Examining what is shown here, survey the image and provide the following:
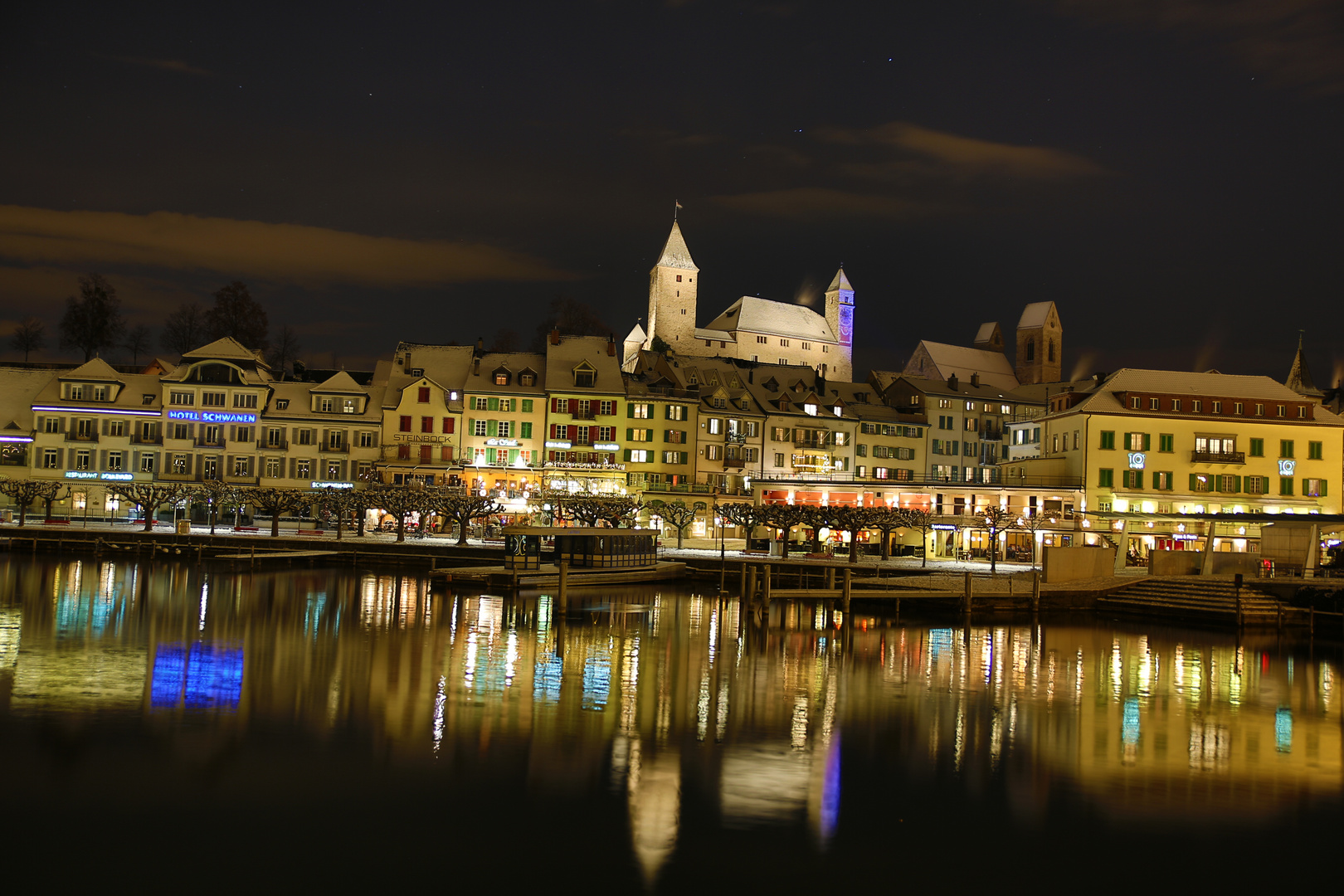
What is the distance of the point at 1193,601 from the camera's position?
5066 cm

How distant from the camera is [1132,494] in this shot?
71375 mm

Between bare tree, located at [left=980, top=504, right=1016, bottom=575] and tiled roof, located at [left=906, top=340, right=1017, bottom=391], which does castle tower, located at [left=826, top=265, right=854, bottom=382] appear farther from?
bare tree, located at [left=980, top=504, right=1016, bottom=575]

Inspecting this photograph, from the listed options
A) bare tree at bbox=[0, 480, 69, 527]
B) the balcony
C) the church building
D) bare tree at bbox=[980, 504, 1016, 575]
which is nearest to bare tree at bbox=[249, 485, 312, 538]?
bare tree at bbox=[0, 480, 69, 527]

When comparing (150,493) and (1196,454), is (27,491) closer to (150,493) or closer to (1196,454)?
(150,493)

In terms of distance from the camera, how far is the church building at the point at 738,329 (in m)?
146

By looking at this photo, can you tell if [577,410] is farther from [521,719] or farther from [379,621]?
[521,719]

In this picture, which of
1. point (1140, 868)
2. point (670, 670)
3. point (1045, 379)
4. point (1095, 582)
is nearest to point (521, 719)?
point (670, 670)

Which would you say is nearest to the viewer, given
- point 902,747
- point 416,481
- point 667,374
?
point 902,747

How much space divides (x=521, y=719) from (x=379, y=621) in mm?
17395

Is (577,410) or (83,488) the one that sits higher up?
(577,410)

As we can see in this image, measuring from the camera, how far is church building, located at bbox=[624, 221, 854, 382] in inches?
5743

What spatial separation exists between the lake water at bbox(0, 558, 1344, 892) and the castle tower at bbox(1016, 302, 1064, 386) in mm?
126731

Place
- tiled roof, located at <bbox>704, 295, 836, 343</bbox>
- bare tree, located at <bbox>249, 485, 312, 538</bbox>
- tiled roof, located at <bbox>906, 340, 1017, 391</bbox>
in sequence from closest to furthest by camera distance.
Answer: bare tree, located at <bbox>249, 485, 312, 538</bbox>, tiled roof, located at <bbox>906, 340, 1017, 391</bbox>, tiled roof, located at <bbox>704, 295, 836, 343</bbox>

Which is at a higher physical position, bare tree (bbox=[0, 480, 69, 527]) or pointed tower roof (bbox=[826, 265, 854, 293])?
pointed tower roof (bbox=[826, 265, 854, 293])
